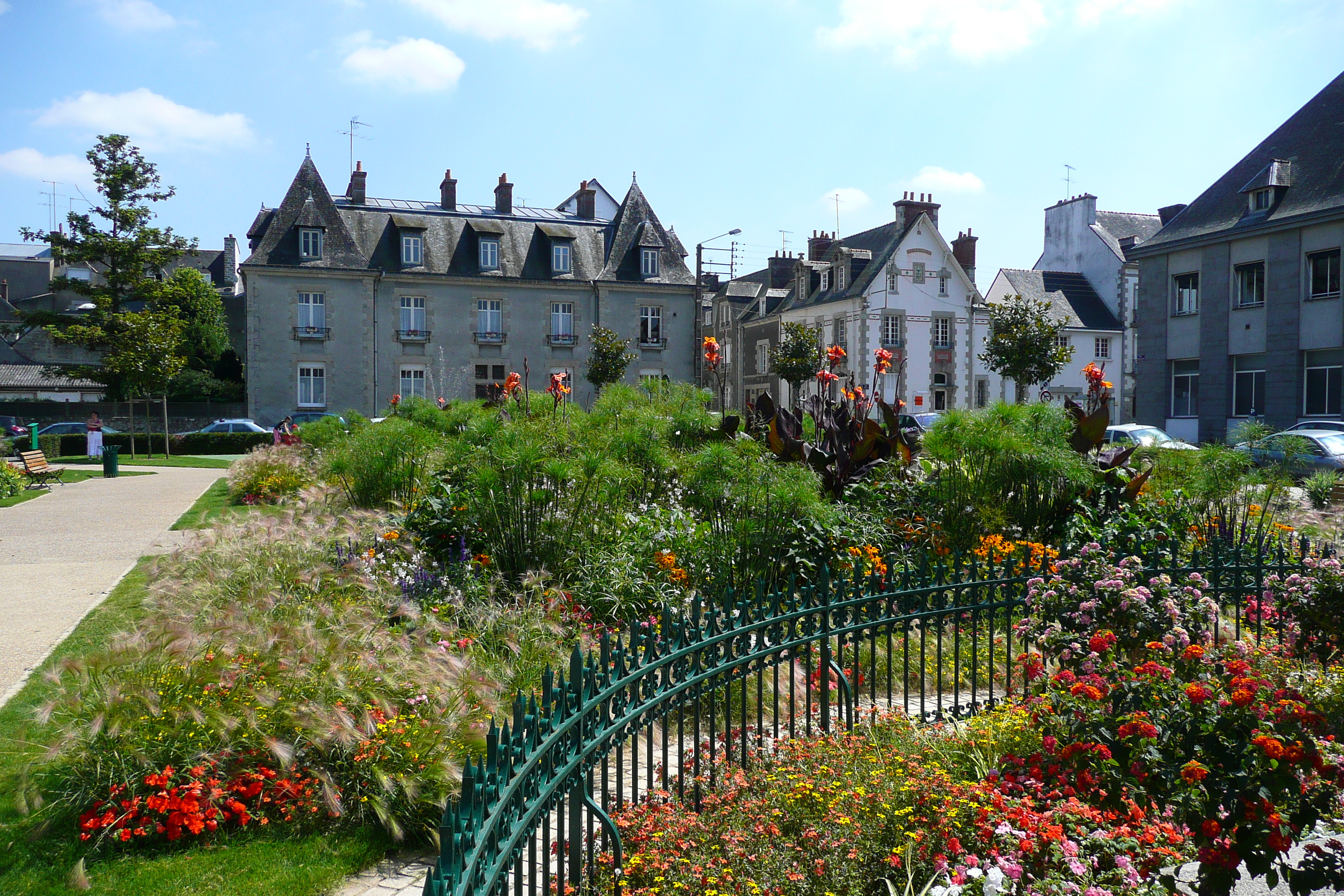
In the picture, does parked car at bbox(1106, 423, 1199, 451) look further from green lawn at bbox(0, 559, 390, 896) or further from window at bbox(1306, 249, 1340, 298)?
green lawn at bbox(0, 559, 390, 896)

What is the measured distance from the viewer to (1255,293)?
26688mm

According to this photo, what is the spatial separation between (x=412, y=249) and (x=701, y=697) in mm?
35396

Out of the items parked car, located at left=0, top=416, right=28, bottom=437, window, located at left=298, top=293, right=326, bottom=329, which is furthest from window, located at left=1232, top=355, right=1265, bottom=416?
parked car, located at left=0, top=416, right=28, bottom=437

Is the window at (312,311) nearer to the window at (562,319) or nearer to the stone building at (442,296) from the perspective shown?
the stone building at (442,296)

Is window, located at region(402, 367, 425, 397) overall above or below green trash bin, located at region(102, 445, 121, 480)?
above

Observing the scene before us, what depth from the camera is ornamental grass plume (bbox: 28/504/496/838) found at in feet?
12.9

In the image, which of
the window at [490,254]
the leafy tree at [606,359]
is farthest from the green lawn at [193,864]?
the window at [490,254]

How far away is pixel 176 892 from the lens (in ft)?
11.2

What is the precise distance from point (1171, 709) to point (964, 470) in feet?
18.2

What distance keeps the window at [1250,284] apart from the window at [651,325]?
2062 cm

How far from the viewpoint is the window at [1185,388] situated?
28750mm

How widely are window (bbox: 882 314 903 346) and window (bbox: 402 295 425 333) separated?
2013 cm

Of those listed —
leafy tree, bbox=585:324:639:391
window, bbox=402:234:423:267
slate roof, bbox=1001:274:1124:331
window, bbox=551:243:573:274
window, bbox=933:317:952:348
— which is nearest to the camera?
leafy tree, bbox=585:324:639:391

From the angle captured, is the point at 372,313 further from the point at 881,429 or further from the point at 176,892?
the point at 176,892
